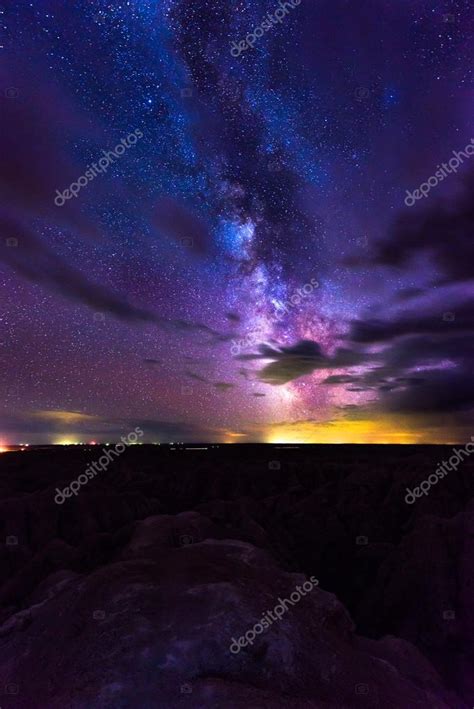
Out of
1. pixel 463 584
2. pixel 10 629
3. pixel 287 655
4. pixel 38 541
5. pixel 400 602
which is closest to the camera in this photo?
pixel 287 655

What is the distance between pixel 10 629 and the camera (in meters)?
7.70

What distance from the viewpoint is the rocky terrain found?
5.65m

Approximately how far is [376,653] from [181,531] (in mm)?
6427

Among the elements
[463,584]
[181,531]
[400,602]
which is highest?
[181,531]

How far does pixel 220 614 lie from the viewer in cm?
638

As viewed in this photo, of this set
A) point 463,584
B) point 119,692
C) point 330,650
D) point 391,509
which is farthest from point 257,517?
point 119,692

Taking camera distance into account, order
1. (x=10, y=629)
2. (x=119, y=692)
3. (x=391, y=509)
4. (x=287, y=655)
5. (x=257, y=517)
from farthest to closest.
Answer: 1. (x=391, y=509)
2. (x=257, y=517)
3. (x=10, y=629)
4. (x=287, y=655)
5. (x=119, y=692)

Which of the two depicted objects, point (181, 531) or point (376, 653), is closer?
point (376, 653)

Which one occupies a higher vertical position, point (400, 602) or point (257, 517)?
point (257, 517)

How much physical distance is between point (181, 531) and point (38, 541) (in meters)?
8.37

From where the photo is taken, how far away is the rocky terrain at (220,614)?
5.65m

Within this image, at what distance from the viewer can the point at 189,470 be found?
1276 inches

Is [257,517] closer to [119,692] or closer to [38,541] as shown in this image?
[38,541]

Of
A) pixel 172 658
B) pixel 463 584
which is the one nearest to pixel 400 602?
pixel 463 584
